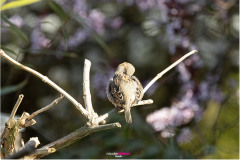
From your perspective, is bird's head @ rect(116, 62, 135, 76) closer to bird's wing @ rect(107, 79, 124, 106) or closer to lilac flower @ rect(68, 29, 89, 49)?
bird's wing @ rect(107, 79, 124, 106)

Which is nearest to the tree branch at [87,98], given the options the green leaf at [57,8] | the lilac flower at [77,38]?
the green leaf at [57,8]

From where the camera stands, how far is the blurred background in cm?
322

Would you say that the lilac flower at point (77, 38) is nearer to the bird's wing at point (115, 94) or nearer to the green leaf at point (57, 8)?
the bird's wing at point (115, 94)

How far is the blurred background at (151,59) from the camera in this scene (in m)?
3.22

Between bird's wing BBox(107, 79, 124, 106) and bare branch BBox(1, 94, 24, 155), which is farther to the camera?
bird's wing BBox(107, 79, 124, 106)

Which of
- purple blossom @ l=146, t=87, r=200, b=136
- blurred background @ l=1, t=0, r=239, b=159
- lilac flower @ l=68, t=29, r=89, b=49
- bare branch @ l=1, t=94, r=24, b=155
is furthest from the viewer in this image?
lilac flower @ l=68, t=29, r=89, b=49

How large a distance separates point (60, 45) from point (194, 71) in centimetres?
126

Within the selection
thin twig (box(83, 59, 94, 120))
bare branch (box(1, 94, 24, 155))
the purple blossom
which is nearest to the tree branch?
thin twig (box(83, 59, 94, 120))

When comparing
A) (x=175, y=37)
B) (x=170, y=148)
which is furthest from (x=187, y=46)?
(x=170, y=148)

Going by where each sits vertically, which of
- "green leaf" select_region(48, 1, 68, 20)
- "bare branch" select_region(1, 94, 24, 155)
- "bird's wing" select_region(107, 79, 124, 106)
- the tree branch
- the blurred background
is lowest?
"bare branch" select_region(1, 94, 24, 155)

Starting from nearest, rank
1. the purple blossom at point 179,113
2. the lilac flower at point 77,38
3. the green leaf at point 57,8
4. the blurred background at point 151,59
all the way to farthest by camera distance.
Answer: the green leaf at point 57,8, the blurred background at point 151,59, the purple blossom at point 179,113, the lilac flower at point 77,38

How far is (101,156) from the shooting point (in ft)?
6.57

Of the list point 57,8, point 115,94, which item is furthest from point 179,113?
point 57,8

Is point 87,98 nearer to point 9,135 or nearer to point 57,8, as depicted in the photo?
point 9,135
